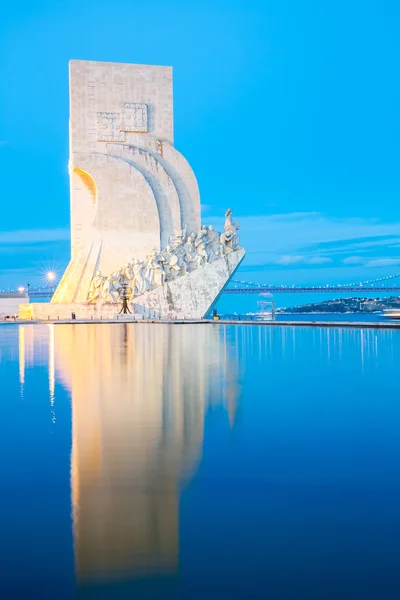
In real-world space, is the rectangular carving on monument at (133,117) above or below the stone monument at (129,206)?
above

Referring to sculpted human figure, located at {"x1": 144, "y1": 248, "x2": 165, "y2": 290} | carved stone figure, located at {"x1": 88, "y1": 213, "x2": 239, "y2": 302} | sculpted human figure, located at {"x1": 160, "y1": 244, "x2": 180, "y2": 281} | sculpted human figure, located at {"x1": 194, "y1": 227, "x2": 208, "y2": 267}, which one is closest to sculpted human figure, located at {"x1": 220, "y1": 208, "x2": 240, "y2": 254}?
carved stone figure, located at {"x1": 88, "y1": 213, "x2": 239, "y2": 302}

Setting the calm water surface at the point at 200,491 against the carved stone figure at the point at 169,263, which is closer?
the calm water surface at the point at 200,491

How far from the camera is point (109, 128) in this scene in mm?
18406

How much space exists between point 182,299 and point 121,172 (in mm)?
3722

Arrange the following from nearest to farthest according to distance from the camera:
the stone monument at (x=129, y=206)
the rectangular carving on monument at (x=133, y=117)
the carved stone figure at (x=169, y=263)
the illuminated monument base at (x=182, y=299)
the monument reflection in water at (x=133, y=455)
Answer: the monument reflection in water at (x=133, y=455)
the illuminated monument base at (x=182, y=299)
the carved stone figure at (x=169, y=263)
the stone monument at (x=129, y=206)
the rectangular carving on monument at (x=133, y=117)

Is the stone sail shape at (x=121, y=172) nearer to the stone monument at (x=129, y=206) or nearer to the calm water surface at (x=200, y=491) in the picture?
the stone monument at (x=129, y=206)

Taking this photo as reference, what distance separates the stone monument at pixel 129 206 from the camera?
1677 cm

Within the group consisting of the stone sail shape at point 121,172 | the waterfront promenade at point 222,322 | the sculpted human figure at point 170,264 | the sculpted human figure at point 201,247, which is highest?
the stone sail shape at point 121,172

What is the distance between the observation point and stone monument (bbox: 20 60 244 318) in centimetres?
1677

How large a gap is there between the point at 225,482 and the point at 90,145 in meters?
17.2

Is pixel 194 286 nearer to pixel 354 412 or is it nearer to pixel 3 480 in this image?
pixel 354 412

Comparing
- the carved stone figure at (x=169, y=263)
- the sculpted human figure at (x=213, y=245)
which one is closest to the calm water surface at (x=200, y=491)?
the carved stone figure at (x=169, y=263)

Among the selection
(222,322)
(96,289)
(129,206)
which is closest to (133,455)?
(222,322)

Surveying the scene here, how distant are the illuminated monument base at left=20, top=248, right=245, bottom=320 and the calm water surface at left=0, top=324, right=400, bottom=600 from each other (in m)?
12.5
